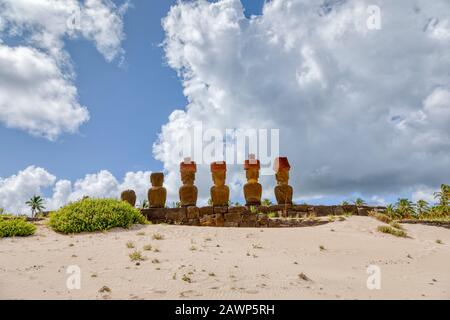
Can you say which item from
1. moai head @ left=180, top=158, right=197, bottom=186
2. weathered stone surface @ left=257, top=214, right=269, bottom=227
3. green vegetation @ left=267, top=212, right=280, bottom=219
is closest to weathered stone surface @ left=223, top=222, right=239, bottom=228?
weathered stone surface @ left=257, top=214, right=269, bottom=227

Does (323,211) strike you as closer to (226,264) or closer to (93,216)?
(93,216)

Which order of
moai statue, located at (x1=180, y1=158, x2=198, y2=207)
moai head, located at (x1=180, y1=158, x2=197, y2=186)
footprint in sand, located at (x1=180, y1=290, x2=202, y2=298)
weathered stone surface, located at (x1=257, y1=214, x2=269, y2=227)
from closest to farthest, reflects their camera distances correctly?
footprint in sand, located at (x1=180, y1=290, x2=202, y2=298) < weathered stone surface, located at (x1=257, y1=214, x2=269, y2=227) < moai statue, located at (x1=180, y1=158, x2=198, y2=207) < moai head, located at (x1=180, y1=158, x2=197, y2=186)

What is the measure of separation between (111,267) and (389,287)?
5.42m

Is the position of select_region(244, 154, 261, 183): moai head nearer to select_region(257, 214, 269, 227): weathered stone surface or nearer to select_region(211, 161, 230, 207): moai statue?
select_region(211, 161, 230, 207): moai statue

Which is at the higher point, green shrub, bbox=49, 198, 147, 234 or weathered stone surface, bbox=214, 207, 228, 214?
weathered stone surface, bbox=214, 207, 228, 214

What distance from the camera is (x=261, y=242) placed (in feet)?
39.2

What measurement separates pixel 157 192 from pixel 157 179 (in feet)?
2.05

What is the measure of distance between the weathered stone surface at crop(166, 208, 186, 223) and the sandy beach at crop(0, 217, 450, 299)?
4.19 m

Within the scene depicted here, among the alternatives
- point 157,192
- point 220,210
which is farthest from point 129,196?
point 220,210

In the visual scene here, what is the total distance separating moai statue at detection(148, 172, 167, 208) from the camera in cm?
1919

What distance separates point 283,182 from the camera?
1978 centimetres

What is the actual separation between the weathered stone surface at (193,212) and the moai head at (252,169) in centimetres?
296

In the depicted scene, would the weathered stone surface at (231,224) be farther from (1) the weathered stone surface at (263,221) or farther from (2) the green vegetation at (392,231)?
(2) the green vegetation at (392,231)

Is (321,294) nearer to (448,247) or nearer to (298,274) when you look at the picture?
(298,274)
